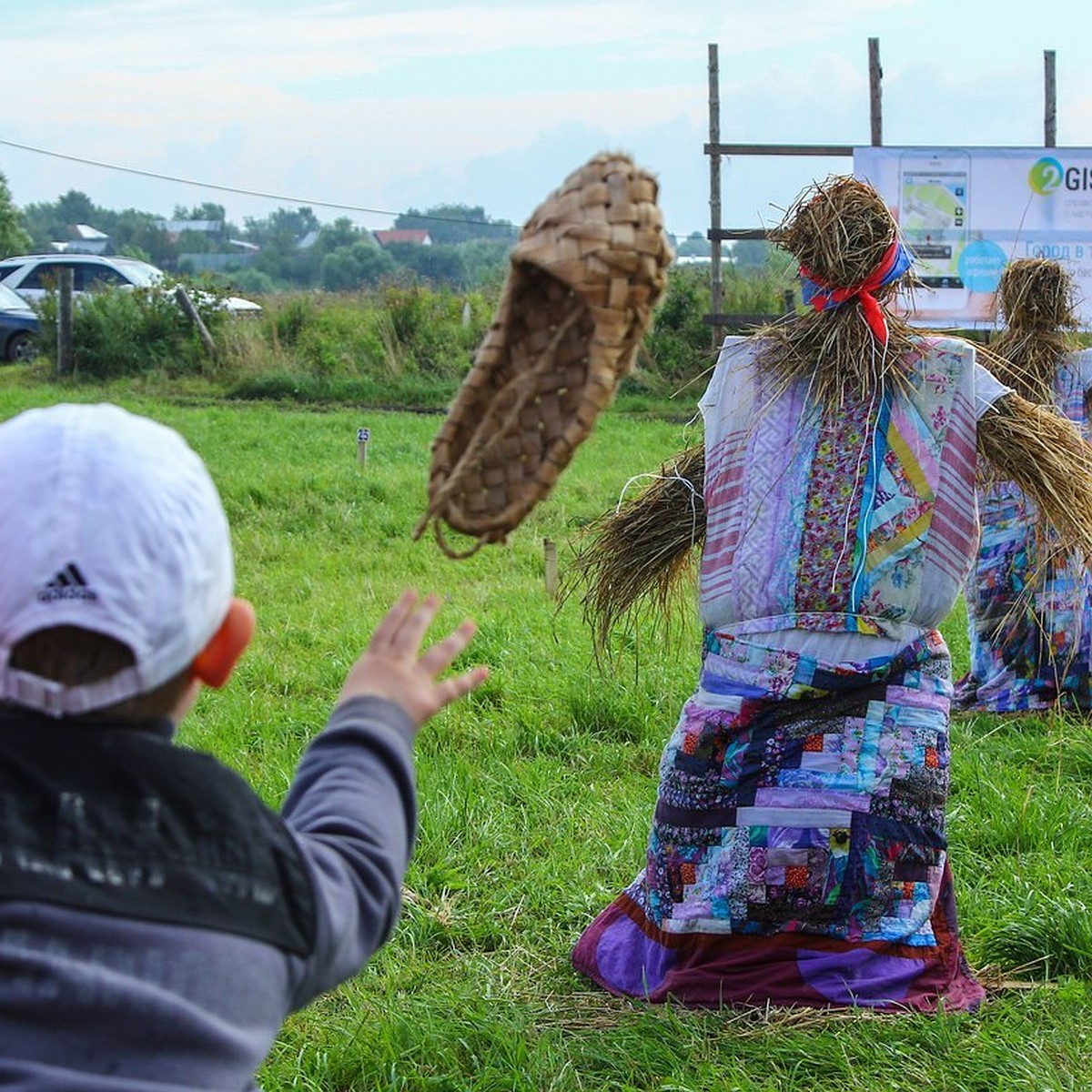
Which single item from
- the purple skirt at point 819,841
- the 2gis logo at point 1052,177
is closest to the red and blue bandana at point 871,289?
the purple skirt at point 819,841

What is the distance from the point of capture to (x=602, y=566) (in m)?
4.27

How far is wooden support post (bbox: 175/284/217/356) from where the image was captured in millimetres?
18281

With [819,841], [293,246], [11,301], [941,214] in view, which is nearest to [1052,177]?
[941,214]

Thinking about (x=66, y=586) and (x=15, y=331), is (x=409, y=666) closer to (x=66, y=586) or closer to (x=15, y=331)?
(x=66, y=586)

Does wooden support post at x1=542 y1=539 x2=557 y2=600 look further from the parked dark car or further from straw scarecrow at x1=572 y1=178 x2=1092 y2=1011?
the parked dark car

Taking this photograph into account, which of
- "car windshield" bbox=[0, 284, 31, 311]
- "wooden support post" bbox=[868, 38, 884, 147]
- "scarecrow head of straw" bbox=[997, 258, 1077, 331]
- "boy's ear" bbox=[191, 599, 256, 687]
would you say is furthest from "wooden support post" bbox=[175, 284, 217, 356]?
"boy's ear" bbox=[191, 599, 256, 687]

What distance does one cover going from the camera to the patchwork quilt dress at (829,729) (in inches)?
138

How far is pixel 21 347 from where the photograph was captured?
66.4 ft

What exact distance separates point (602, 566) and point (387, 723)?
2538 millimetres

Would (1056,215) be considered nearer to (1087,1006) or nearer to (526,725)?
(526,725)

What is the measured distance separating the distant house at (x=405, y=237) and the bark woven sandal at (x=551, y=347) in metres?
45.4

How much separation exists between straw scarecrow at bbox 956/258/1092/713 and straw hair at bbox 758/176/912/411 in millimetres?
2698

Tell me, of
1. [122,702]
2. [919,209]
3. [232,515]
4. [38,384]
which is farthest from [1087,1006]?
[38,384]

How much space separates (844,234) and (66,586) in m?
2.60
